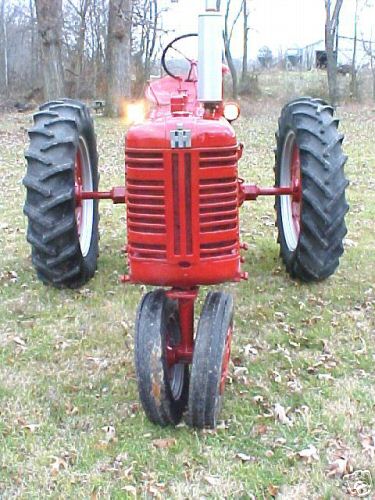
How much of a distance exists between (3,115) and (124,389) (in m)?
22.7

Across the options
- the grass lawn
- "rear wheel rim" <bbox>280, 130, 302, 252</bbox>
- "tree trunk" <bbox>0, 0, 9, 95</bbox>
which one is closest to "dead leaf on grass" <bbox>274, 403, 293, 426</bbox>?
the grass lawn

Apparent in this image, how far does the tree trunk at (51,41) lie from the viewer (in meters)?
18.3

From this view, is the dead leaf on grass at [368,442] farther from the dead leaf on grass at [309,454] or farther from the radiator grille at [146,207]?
the radiator grille at [146,207]

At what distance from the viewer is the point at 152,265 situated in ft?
11.9

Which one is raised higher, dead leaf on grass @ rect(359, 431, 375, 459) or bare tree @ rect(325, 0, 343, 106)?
bare tree @ rect(325, 0, 343, 106)

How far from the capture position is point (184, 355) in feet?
12.5

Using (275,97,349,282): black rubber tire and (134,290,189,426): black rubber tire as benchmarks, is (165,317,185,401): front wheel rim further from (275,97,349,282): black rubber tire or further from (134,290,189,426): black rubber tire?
(275,97,349,282): black rubber tire

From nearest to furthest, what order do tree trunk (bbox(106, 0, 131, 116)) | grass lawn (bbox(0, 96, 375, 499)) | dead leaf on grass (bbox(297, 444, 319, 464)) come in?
grass lawn (bbox(0, 96, 375, 499)) → dead leaf on grass (bbox(297, 444, 319, 464)) → tree trunk (bbox(106, 0, 131, 116))

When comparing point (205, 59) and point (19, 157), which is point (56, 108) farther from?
point (19, 157)

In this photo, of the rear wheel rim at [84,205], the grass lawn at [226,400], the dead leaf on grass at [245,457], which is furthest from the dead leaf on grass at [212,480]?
the rear wheel rim at [84,205]

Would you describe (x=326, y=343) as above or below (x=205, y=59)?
below

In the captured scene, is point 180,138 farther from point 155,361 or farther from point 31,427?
point 31,427

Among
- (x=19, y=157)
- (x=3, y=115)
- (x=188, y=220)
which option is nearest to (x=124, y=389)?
(x=188, y=220)

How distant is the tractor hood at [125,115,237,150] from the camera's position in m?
3.50
